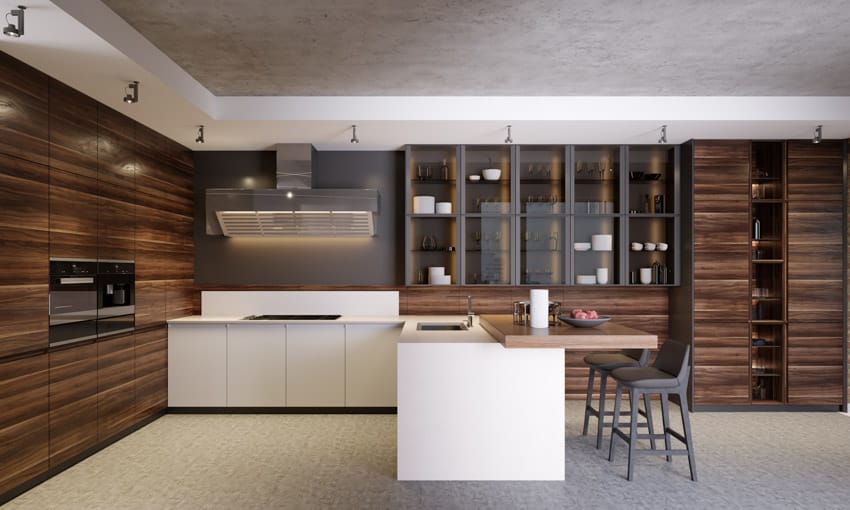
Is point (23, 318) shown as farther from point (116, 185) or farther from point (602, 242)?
point (602, 242)

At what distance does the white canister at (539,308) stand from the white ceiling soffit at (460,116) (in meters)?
1.64

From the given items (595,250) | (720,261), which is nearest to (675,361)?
(595,250)

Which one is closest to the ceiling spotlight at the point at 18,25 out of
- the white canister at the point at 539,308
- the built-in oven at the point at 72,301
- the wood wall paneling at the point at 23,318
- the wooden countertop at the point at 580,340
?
the wood wall paneling at the point at 23,318

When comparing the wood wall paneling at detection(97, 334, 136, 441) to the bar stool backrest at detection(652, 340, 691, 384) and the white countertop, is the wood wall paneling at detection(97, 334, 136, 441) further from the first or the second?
the bar stool backrest at detection(652, 340, 691, 384)

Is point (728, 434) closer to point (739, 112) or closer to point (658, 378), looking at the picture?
point (658, 378)

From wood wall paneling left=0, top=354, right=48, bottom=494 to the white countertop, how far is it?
1710mm

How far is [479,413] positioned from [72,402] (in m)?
2.75

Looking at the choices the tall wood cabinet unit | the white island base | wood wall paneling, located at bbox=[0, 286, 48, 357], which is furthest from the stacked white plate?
wood wall paneling, located at bbox=[0, 286, 48, 357]

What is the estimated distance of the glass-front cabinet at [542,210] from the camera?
5.29 m

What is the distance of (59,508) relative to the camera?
3033 millimetres

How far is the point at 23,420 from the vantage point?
3164mm

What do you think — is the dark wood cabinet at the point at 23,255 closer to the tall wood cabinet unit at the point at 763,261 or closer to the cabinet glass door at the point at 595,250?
the cabinet glass door at the point at 595,250

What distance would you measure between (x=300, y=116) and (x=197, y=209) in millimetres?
1943

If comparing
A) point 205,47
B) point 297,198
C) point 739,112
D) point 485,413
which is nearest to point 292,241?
point 297,198
